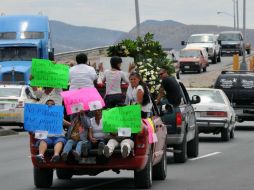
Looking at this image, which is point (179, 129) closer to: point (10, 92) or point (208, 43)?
point (10, 92)

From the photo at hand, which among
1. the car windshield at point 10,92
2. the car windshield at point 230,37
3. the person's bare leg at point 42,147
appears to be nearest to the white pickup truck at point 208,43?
the car windshield at point 230,37

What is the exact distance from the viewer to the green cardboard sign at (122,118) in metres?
14.9

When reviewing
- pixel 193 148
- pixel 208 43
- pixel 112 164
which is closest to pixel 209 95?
pixel 193 148

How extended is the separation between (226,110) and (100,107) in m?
13.6

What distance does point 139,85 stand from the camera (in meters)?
16.3

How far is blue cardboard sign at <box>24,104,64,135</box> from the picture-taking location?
15.4 metres

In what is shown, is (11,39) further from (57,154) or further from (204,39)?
(204,39)

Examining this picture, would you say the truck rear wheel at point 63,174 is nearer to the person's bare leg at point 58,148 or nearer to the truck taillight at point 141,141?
the person's bare leg at point 58,148

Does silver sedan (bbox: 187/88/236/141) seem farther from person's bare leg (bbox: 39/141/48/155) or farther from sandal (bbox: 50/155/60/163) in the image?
sandal (bbox: 50/155/60/163)

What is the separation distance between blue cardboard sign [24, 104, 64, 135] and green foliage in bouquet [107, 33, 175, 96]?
7.08m

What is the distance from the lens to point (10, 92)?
3494cm

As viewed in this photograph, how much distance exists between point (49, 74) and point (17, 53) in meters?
32.3

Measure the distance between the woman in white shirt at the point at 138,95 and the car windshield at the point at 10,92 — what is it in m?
18.5

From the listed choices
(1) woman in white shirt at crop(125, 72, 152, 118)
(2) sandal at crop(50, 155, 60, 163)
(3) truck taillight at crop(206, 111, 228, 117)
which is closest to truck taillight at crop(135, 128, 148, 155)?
(1) woman in white shirt at crop(125, 72, 152, 118)
